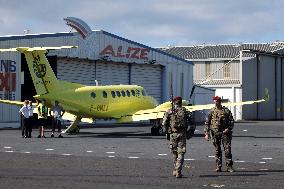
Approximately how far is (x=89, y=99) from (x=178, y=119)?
20.0m

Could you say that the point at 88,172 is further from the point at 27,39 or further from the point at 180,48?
the point at 180,48

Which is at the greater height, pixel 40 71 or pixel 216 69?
pixel 216 69

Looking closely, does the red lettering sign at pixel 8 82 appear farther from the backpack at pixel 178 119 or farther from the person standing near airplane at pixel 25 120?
the backpack at pixel 178 119

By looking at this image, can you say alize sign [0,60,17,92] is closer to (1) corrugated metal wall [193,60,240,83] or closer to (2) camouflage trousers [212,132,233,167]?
(2) camouflage trousers [212,132,233,167]

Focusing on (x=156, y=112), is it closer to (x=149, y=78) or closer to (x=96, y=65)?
(x=96, y=65)

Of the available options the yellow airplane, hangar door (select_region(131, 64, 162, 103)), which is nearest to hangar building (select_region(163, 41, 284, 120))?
hangar door (select_region(131, 64, 162, 103))

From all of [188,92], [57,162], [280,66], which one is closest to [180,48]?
[280,66]

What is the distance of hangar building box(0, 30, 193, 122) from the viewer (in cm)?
4650

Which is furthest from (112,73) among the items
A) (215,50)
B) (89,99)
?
(215,50)

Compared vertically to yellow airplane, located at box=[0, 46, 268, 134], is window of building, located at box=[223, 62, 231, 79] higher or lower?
higher

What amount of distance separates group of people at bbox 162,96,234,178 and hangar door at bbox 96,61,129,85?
37725 mm

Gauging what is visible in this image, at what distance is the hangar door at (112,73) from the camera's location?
54.9 meters

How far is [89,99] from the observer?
118 feet

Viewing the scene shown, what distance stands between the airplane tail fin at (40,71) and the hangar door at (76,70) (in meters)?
15.7
